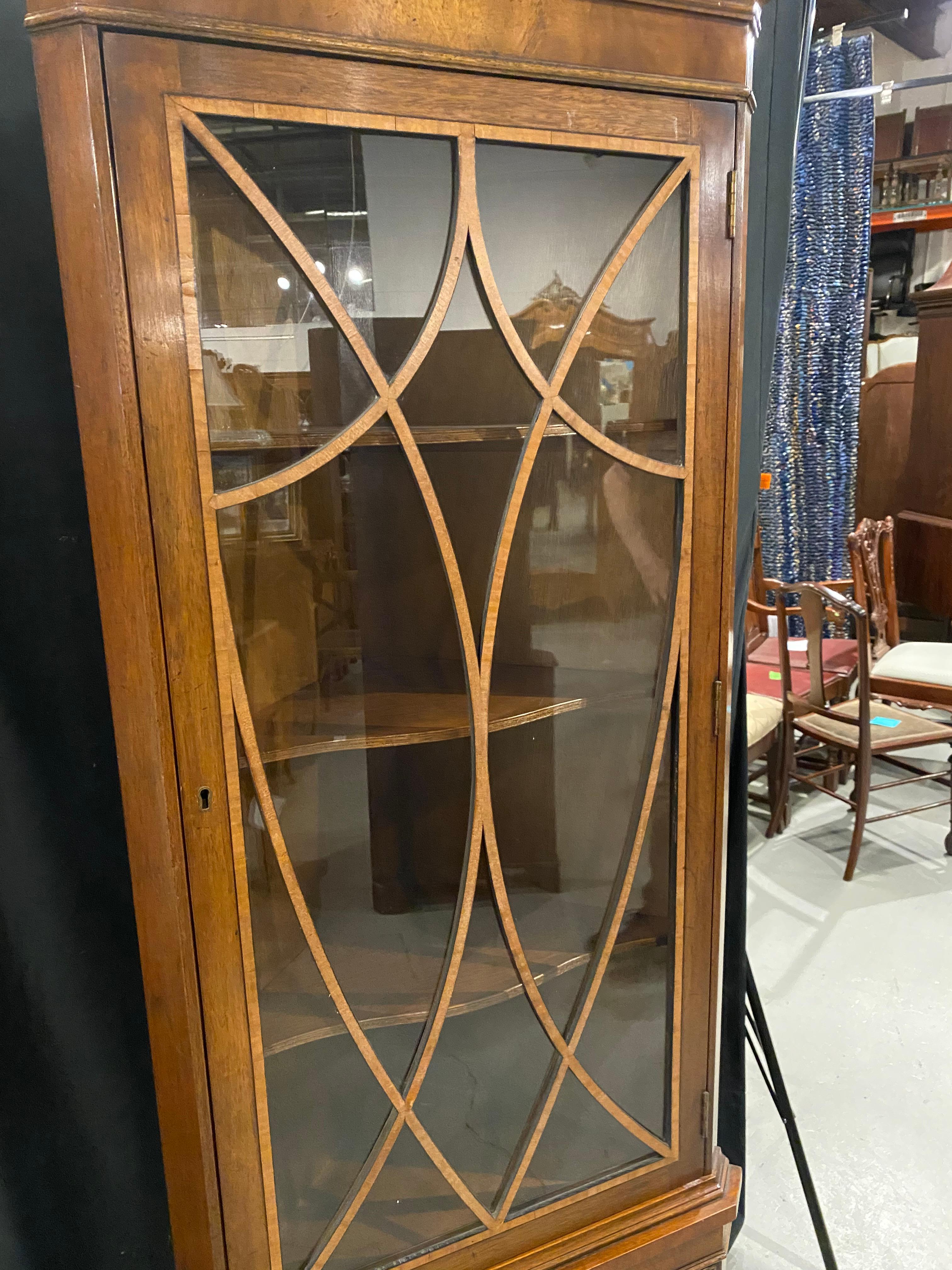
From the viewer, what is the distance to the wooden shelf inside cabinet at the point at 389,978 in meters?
0.72

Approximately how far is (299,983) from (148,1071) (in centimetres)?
39

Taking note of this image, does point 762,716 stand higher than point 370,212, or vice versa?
point 370,212

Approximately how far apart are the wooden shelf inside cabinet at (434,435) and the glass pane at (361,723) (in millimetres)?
16

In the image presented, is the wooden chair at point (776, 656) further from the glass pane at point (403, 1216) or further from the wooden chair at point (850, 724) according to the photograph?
the glass pane at point (403, 1216)

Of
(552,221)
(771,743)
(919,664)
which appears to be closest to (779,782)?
(771,743)

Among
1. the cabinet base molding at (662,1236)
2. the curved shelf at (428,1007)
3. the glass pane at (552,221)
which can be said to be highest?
the glass pane at (552,221)

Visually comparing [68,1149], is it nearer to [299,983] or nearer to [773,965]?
[299,983]

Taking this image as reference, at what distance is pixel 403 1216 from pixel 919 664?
215cm

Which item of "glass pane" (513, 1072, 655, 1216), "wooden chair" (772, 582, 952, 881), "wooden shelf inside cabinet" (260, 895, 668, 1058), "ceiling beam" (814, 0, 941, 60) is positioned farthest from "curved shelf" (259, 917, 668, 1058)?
"ceiling beam" (814, 0, 941, 60)

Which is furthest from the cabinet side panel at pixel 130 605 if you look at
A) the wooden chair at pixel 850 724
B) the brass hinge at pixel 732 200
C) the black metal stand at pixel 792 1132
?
the wooden chair at pixel 850 724

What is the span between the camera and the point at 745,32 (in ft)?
2.24

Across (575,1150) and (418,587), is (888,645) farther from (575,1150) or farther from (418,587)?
(418,587)

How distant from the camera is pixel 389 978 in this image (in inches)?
30.1

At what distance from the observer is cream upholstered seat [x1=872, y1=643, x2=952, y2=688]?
2.36 m
